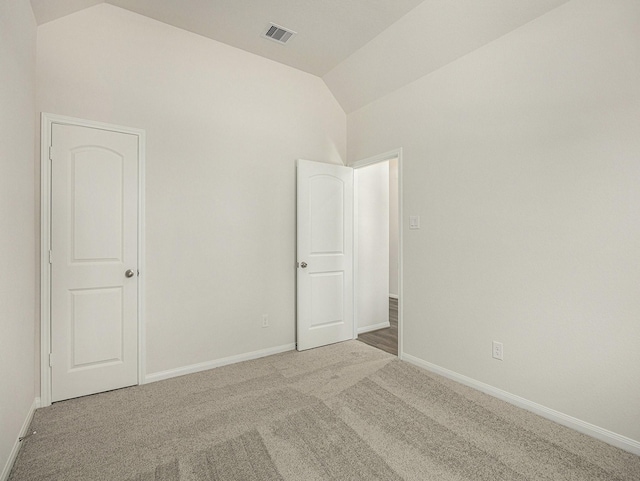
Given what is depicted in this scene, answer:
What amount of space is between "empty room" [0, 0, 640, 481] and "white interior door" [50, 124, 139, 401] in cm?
2

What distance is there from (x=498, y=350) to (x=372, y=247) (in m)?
2.16

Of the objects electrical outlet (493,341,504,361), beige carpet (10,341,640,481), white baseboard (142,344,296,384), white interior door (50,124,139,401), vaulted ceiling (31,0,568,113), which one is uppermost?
vaulted ceiling (31,0,568,113)

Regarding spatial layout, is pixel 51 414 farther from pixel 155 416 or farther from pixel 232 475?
pixel 232 475

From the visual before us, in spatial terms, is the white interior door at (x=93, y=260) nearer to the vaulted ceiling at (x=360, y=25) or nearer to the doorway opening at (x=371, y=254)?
the vaulted ceiling at (x=360, y=25)

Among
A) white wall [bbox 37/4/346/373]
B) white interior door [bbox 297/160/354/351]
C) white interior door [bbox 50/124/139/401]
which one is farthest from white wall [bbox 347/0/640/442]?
white interior door [bbox 50/124/139/401]

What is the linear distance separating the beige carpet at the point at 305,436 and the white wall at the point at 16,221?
0.34 m

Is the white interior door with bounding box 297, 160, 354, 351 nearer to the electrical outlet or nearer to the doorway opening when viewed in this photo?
the doorway opening

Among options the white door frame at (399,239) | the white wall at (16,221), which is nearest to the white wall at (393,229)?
the white door frame at (399,239)

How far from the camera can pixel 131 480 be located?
165cm

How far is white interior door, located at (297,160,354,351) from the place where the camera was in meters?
3.55

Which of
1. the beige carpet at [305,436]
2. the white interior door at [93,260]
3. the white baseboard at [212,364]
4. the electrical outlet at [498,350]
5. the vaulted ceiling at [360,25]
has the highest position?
the vaulted ceiling at [360,25]

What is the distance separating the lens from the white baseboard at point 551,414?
1891mm

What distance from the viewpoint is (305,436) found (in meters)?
2.00

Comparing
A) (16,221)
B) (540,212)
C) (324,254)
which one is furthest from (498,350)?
(16,221)
